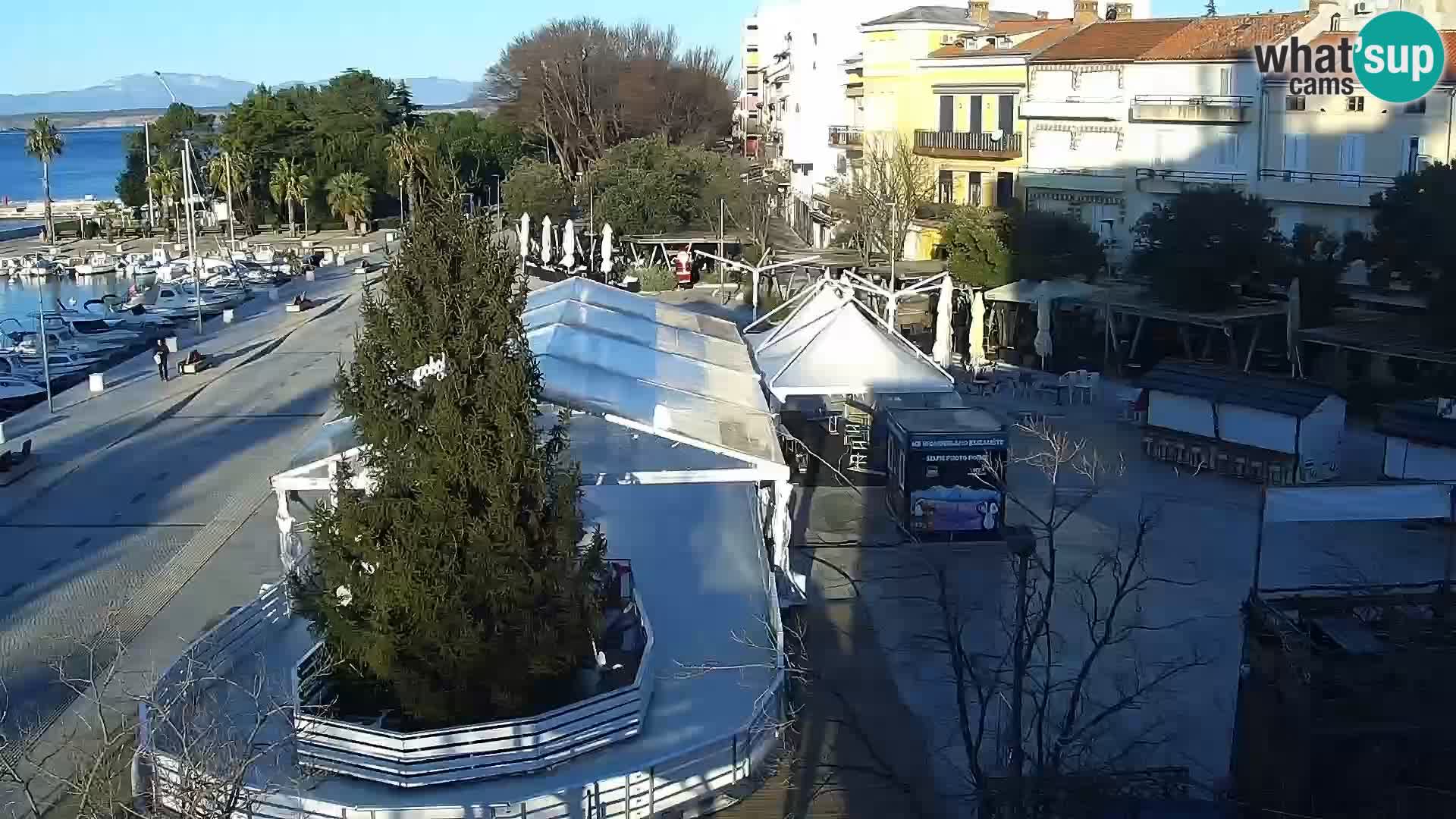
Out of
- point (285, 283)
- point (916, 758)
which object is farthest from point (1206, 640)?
point (285, 283)

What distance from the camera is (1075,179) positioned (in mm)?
35312

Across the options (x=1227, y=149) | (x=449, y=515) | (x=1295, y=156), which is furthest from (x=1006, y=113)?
(x=449, y=515)

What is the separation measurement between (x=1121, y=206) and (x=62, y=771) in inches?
1114

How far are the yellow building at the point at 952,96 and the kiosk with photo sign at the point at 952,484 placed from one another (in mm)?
22160

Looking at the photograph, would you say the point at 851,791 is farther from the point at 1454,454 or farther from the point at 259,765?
the point at 1454,454

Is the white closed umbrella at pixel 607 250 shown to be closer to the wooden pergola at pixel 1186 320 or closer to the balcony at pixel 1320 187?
the wooden pergola at pixel 1186 320

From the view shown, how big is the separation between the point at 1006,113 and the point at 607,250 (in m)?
11.7

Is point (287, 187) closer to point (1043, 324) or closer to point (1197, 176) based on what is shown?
point (1197, 176)

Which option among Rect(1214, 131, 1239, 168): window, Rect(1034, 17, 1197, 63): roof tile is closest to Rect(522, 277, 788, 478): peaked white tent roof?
Rect(1214, 131, 1239, 168): window

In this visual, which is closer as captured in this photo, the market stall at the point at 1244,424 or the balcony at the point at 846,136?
the market stall at the point at 1244,424

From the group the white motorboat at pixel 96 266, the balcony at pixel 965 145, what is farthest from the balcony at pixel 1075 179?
the white motorboat at pixel 96 266

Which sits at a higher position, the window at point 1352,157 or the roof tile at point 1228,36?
the roof tile at point 1228,36

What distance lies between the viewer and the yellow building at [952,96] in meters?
38.3

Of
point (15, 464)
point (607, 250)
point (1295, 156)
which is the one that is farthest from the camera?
point (607, 250)
